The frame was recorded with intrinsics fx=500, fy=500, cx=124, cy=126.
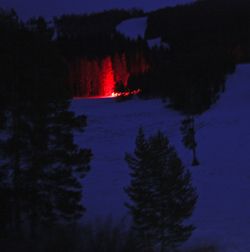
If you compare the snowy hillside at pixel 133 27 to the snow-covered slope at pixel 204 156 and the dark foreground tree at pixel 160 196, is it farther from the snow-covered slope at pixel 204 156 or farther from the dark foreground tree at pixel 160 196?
the dark foreground tree at pixel 160 196

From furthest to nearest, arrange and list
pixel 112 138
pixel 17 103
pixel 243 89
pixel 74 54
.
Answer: pixel 74 54
pixel 243 89
pixel 112 138
pixel 17 103

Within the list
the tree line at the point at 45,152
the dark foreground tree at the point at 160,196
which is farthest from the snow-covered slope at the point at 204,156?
the tree line at the point at 45,152

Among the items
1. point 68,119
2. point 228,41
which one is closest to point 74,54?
point 228,41

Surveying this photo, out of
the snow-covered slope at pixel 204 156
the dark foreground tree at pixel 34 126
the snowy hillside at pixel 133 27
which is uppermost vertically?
the snowy hillside at pixel 133 27

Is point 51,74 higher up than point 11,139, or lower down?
higher up

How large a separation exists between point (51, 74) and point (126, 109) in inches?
1204

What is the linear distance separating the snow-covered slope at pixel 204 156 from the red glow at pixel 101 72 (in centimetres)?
1489

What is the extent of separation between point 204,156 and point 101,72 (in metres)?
38.0

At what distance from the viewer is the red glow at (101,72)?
6294 cm

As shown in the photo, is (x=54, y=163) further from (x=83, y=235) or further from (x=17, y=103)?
(x=83, y=235)

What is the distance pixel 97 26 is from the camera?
111938 mm

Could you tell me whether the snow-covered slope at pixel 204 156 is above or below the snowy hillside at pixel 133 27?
below

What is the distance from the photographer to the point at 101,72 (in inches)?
2506

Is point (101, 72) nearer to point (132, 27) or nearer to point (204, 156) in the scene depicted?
point (204, 156)
